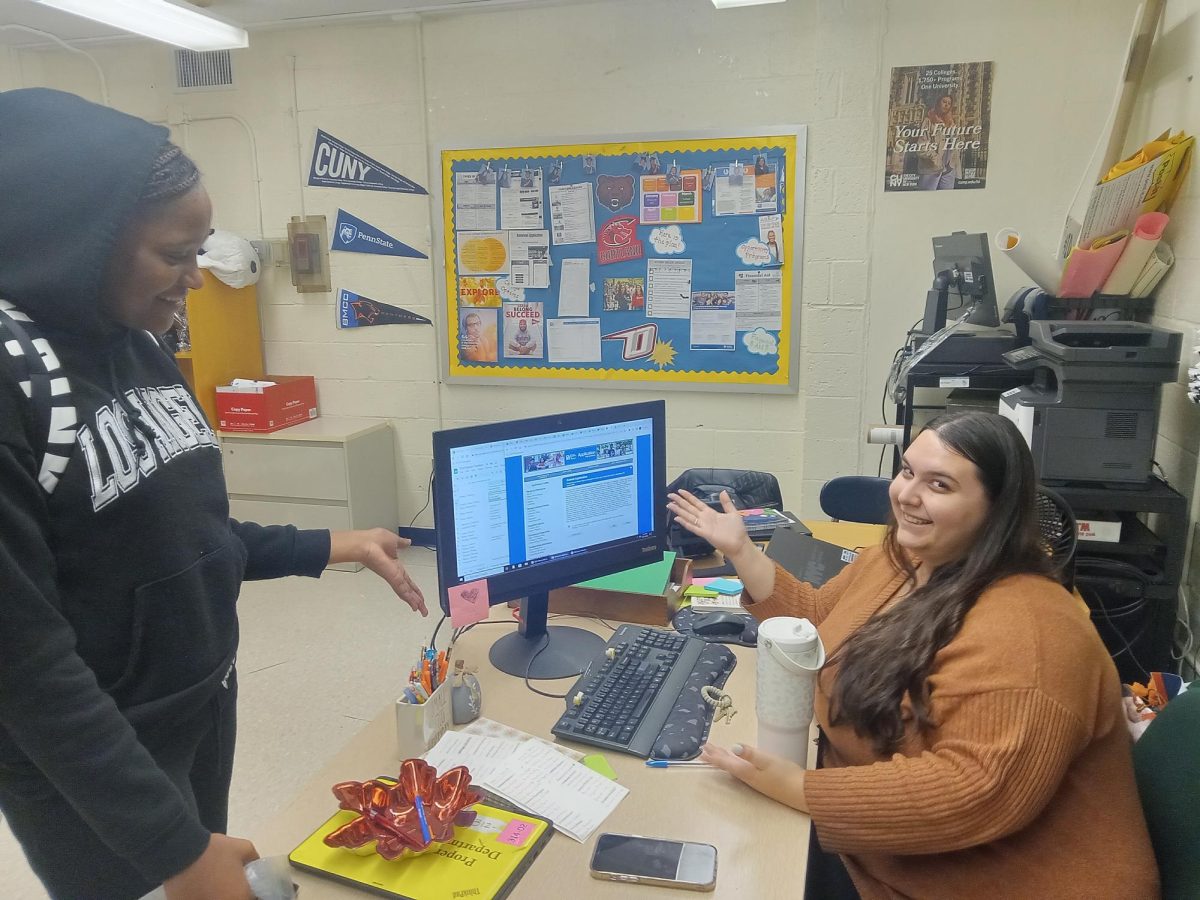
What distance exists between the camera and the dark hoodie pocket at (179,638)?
983mm

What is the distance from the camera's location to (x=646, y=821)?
1109 mm

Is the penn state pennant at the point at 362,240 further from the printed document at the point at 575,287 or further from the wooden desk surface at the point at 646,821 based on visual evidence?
the wooden desk surface at the point at 646,821

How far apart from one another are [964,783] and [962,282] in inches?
90.2

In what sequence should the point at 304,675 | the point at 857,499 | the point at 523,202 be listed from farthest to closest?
the point at 523,202, the point at 304,675, the point at 857,499

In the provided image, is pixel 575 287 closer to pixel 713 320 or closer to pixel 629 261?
pixel 629 261

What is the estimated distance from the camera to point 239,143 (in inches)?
168

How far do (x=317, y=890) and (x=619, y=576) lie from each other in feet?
3.02

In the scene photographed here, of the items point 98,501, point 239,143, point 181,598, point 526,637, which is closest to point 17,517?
point 98,501

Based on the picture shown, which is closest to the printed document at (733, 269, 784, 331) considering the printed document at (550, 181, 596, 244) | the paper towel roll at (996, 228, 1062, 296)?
the printed document at (550, 181, 596, 244)

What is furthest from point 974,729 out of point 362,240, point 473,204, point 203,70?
point 203,70

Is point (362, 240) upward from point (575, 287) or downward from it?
upward

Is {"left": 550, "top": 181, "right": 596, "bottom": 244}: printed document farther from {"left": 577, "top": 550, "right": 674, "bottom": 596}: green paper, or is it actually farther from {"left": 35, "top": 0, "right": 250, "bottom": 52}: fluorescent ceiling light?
{"left": 577, "top": 550, "right": 674, "bottom": 596}: green paper

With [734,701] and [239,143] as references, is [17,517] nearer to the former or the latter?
[734,701]

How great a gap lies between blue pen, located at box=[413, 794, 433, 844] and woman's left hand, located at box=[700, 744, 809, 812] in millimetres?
423
